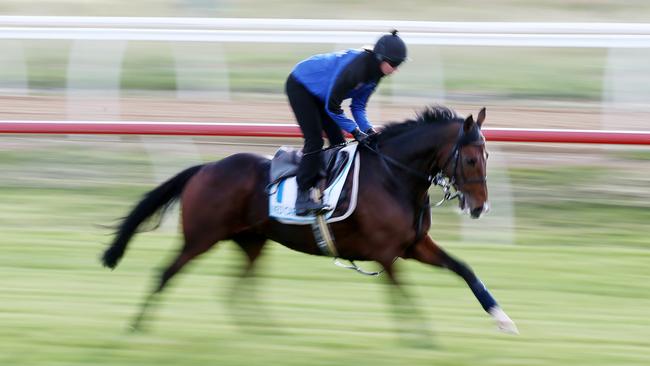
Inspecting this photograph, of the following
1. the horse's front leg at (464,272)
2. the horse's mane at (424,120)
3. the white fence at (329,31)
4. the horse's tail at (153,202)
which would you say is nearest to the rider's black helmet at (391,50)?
the horse's mane at (424,120)

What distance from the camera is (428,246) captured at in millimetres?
5875

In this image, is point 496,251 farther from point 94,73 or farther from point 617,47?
point 94,73

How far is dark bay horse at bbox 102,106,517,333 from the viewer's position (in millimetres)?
5676

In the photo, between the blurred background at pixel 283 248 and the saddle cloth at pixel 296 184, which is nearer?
the blurred background at pixel 283 248

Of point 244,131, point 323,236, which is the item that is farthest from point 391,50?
point 244,131

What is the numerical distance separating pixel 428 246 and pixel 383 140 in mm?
610

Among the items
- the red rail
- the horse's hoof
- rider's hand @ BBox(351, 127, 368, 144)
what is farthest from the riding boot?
the red rail

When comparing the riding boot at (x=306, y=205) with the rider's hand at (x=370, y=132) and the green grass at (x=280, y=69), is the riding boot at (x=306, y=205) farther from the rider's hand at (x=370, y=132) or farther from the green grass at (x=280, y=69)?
the green grass at (x=280, y=69)

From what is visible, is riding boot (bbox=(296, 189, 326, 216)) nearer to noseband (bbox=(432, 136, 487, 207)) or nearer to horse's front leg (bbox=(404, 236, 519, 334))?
horse's front leg (bbox=(404, 236, 519, 334))

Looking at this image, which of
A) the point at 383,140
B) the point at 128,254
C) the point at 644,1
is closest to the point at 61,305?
the point at 128,254

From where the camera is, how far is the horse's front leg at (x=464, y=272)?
18.5ft

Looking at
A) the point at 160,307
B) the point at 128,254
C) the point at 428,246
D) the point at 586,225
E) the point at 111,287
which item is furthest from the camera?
the point at 586,225

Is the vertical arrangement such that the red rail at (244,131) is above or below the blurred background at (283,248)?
above

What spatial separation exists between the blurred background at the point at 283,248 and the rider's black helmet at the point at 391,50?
1371 mm
